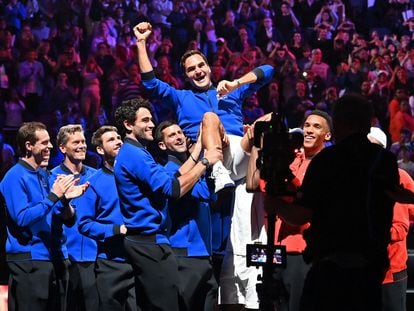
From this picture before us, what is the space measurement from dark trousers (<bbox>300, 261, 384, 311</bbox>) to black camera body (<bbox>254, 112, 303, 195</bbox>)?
0.46 metres

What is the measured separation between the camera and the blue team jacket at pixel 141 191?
6496mm

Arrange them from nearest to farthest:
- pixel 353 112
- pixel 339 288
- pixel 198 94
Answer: pixel 339 288 → pixel 353 112 → pixel 198 94

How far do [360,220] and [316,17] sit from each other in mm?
12284

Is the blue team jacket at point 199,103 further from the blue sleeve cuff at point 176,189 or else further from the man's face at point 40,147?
the blue sleeve cuff at point 176,189

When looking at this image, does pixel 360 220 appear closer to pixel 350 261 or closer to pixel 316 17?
pixel 350 261

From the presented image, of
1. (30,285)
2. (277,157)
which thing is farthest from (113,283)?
(277,157)

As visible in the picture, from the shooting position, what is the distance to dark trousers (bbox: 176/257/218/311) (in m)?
6.84

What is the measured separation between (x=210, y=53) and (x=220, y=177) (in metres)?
9.12

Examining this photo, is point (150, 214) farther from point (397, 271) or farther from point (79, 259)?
point (397, 271)

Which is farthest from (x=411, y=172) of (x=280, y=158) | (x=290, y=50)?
(x=280, y=158)

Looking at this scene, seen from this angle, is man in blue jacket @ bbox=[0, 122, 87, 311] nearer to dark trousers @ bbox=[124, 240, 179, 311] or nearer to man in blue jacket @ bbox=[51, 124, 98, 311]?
man in blue jacket @ bbox=[51, 124, 98, 311]

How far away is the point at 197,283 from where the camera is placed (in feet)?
22.5

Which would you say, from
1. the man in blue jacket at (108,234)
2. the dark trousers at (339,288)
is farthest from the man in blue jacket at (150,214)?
the dark trousers at (339,288)

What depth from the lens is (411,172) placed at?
13977mm
